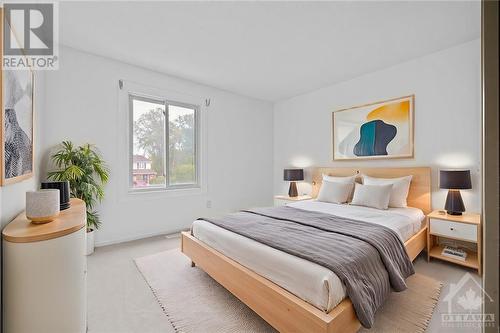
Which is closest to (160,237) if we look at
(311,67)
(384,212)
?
(384,212)

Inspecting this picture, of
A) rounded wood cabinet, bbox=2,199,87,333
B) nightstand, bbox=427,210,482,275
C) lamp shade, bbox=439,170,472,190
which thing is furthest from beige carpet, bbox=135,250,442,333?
lamp shade, bbox=439,170,472,190

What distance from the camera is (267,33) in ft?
8.27

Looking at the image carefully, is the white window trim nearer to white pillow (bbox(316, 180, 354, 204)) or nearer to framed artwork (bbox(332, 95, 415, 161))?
white pillow (bbox(316, 180, 354, 204))

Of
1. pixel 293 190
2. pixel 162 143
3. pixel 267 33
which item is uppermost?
pixel 267 33

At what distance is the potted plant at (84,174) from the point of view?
8.54 feet

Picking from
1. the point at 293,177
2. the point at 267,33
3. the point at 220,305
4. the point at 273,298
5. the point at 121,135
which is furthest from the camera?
the point at 293,177

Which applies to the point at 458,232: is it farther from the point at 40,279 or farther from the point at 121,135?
the point at 121,135

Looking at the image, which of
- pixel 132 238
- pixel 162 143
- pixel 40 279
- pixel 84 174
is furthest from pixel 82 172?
pixel 40 279

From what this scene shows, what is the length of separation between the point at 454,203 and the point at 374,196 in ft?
2.62

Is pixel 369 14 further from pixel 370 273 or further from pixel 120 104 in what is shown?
pixel 120 104

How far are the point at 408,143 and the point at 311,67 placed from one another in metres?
1.76

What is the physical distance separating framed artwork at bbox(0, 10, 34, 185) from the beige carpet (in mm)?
1420

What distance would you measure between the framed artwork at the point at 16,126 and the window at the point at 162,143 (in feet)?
5.39

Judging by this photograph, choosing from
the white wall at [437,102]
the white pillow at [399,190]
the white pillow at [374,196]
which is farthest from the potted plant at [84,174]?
the white pillow at [399,190]
